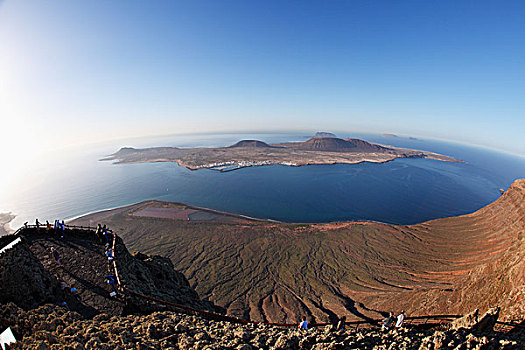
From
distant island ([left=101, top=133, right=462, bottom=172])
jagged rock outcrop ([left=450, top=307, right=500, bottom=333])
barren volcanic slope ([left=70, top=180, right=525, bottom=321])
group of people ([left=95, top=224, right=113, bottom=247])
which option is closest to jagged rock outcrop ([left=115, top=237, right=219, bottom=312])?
group of people ([left=95, top=224, right=113, bottom=247])

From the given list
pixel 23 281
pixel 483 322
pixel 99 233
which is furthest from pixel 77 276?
pixel 483 322

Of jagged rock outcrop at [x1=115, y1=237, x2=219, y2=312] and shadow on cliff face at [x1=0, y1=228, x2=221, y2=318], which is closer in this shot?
shadow on cliff face at [x1=0, y1=228, x2=221, y2=318]

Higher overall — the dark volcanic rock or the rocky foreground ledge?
the dark volcanic rock

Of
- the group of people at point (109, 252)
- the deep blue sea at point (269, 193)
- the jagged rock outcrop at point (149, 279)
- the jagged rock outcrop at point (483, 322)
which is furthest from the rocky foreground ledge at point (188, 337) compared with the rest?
the deep blue sea at point (269, 193)

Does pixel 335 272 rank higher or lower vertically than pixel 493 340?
lower

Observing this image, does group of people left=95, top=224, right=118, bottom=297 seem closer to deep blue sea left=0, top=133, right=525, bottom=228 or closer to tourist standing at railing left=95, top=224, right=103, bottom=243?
tourist standing at railing left=95, top=224, right=103, bottom=243

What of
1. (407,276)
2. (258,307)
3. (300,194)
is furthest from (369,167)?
(258,307)

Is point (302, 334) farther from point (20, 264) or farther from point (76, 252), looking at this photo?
point (76, 252)
